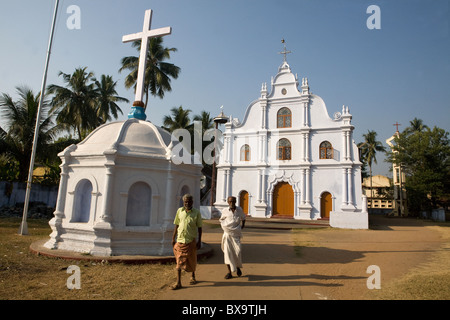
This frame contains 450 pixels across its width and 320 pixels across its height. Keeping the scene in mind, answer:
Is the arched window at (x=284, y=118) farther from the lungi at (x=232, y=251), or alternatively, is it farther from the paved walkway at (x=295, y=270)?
the lungi at (x=232, y=251)

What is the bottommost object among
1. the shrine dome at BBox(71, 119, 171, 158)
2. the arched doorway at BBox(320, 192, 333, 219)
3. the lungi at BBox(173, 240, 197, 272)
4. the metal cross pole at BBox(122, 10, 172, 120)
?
the lungi at BBox(173, 240, 197, 272)

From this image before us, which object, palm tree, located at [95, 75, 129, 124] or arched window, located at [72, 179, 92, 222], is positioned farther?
palm tree, located at [95, 75, 129, 124]

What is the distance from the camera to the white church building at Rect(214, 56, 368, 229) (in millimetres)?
19641

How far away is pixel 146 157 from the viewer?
685 cm

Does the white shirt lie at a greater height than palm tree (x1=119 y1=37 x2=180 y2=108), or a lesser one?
lesser

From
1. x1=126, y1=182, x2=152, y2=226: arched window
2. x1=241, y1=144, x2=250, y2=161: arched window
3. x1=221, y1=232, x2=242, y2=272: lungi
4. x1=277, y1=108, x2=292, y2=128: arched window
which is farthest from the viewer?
x1=241, y1=144, x2=250, y2=161: arched window

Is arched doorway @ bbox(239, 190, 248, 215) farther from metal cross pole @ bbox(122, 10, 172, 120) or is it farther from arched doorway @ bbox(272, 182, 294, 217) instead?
metal cross pole @ bbox(122, 10, 172, 120)

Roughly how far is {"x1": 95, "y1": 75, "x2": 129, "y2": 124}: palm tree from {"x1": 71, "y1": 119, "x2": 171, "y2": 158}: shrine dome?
18505mm

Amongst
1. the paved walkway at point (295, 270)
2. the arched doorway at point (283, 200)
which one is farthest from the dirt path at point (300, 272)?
the arched doorway at point (283, 200)

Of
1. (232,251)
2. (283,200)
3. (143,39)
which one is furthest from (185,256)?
(283,200)

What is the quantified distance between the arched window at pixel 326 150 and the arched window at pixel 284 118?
299cm

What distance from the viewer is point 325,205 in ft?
64.8

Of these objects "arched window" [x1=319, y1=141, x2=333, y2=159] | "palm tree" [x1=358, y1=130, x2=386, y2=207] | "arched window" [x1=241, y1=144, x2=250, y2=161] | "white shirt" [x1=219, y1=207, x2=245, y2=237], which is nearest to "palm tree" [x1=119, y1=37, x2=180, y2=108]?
A: "arched window" [x1=241, y1=144, x2=250, y2=161]
